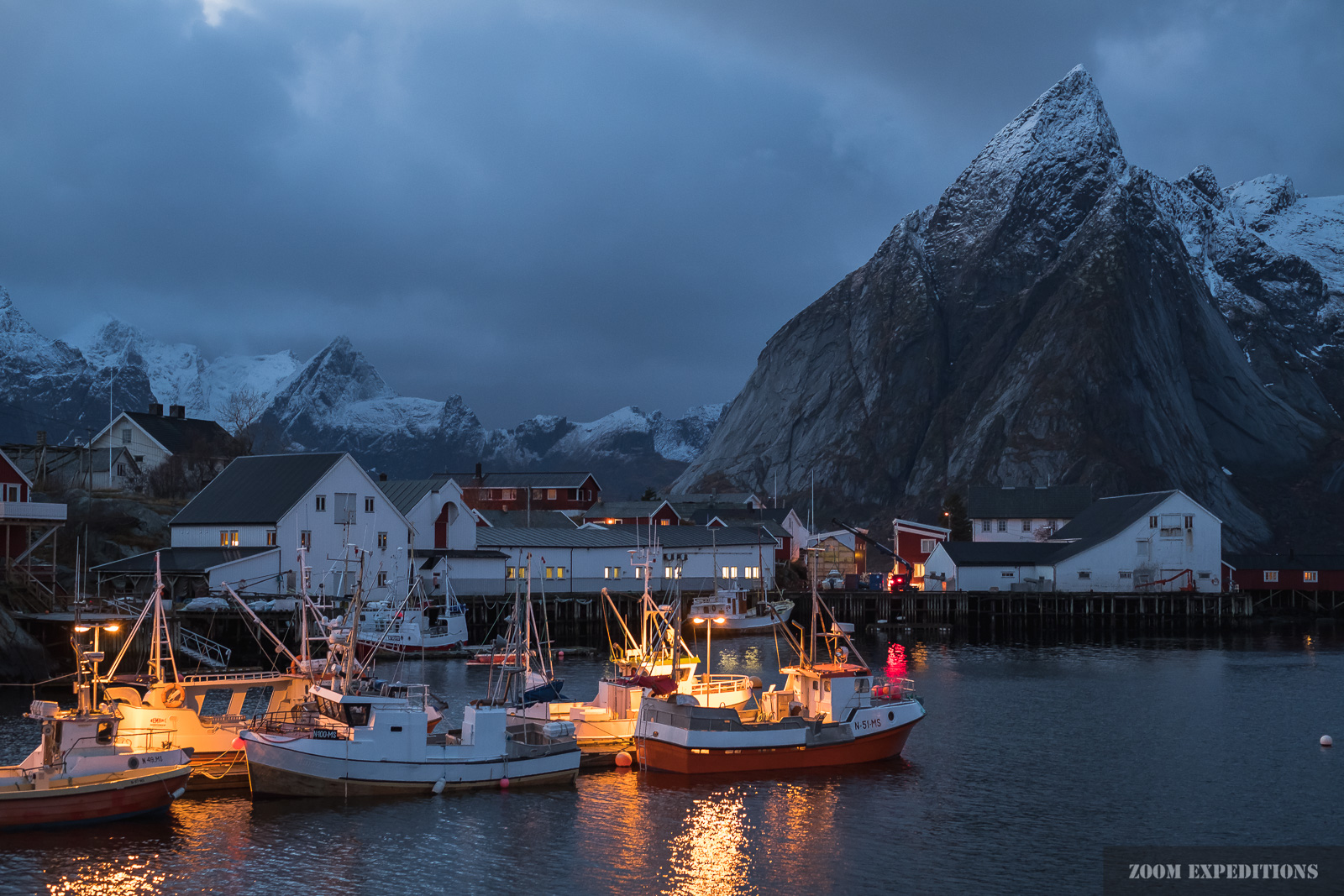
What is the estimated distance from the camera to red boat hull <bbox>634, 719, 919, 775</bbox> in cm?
3978

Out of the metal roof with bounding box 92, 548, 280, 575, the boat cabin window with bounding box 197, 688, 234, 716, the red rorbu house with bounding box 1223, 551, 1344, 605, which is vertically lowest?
the boat cabin window with bounding box 197, 688, 234, 716

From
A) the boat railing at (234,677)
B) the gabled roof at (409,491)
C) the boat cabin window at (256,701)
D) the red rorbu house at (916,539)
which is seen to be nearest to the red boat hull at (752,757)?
the boat railing at (234,677)

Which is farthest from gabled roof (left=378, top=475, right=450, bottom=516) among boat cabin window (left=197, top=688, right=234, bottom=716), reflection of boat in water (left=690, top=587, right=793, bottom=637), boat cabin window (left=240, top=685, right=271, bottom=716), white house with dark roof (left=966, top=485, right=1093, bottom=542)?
white house with dark roof (left=966, top=485, right=1093, bottom=542)

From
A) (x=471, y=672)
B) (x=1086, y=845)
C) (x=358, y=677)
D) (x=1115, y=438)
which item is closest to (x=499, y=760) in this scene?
(x=358, y=677)

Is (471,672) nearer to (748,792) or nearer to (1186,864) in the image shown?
(748,792)

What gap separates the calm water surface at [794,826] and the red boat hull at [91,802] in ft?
1.58

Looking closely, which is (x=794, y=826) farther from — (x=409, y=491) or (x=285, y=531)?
(x=409, y=491)

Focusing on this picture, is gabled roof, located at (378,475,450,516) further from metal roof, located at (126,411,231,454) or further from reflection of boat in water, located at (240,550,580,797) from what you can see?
reflection of boat in water, located at (240,550,580,797)

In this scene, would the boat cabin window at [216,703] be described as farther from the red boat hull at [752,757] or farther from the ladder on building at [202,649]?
the red boat hull at [752,757]

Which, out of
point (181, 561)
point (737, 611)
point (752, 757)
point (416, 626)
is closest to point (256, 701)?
point (416, 626)

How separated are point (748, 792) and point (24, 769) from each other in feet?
67.6

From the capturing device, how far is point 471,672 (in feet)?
213

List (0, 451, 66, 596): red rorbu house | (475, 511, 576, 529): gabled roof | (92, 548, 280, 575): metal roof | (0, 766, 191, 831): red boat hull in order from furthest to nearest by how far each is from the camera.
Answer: (475, 511, 576, 529): gabled roof, (92, 548, 280, 575): metal roof, (0, 451, 66, 596): red rorbu house, (0, 766, 191, 831): red boat hull

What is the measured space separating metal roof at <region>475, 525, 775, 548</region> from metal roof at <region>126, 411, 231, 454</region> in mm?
32064
